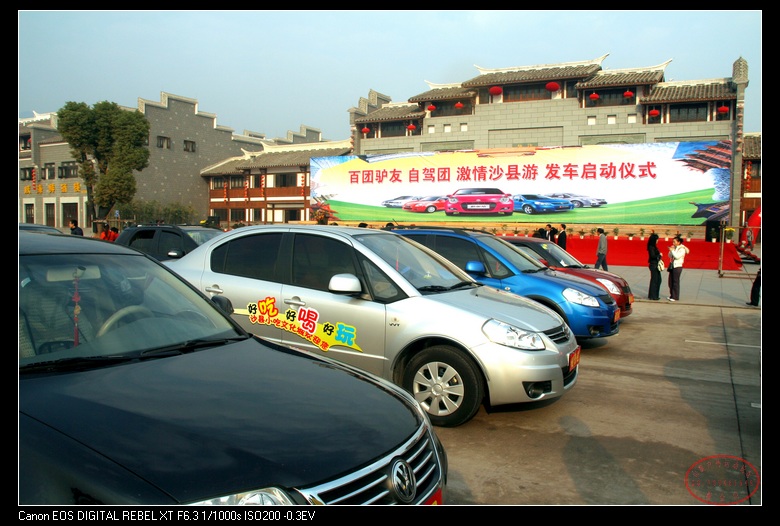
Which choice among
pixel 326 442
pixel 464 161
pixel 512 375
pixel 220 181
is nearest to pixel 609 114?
pixel 464 161

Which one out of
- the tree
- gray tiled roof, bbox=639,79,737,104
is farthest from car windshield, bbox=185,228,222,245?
gray tiled roof, bbox=639,79,737,104

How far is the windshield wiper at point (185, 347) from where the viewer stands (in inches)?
107

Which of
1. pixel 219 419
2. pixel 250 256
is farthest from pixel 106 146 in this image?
pixel 219 419

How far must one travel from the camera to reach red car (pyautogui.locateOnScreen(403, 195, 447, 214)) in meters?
33.2

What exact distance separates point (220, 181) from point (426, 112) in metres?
20.6

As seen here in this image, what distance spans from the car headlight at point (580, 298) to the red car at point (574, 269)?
139 centimetres

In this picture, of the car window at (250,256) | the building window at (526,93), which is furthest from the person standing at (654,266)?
the building window at (526,93)

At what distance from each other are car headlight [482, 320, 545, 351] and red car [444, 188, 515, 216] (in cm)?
2726

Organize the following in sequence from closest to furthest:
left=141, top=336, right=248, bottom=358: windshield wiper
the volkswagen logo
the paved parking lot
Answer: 1. the volkswagen logo
2. left=141, top=336, right=248, bottom=358: windshield wiper
3. the paved parking lot

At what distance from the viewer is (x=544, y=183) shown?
→ 30188 millimetres

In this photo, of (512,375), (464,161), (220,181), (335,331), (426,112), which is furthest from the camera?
(220,181)

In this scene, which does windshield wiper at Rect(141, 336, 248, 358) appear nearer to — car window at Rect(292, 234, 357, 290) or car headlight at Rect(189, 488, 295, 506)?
car headlight at Rect(189, 488, 295, 506)
